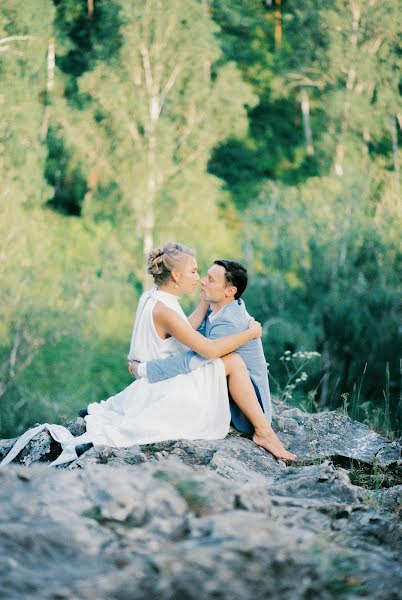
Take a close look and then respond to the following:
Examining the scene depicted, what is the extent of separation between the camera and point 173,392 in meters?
4.38

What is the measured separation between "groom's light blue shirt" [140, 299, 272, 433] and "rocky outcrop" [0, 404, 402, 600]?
156cm

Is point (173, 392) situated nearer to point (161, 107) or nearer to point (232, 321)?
point (232, 321)

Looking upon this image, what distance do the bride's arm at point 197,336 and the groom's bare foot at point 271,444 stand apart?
54 centimetres

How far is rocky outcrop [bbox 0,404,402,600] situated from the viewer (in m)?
1.75

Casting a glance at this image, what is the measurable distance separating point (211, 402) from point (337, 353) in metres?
7.12

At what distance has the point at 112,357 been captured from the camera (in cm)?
1742

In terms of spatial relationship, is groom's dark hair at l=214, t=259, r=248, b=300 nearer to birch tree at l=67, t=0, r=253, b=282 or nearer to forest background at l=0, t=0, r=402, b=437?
forest background at l=0, t=0, r=402, b=437

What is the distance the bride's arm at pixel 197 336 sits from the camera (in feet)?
14.1

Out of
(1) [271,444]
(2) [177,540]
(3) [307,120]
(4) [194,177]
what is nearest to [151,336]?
(1) [271,444]

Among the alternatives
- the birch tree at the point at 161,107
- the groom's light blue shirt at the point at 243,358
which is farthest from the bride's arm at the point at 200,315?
the birch tree at the point at 161,107

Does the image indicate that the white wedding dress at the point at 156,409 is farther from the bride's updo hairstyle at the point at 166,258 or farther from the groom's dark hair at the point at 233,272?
the groom's dark hair at the point at 233,272

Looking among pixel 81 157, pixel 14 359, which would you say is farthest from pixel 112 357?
pixel 81 157

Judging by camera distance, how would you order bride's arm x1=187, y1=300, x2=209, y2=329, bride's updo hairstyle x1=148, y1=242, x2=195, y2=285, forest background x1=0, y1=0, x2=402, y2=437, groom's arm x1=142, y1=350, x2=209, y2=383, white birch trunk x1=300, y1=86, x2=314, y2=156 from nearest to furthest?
groom's arm x1=142, y1=350, x2=209, y2=383 < bride's updo hairstyle x1=148, y1=242, x2=195, y2=285 < bride's arm x1=187, y1=300, x2=209, y2=329 < forest background x1=0, y1=0, x2=402, y2=437 < white birch trunk x1=300, y1=86, x2=314, y2=156

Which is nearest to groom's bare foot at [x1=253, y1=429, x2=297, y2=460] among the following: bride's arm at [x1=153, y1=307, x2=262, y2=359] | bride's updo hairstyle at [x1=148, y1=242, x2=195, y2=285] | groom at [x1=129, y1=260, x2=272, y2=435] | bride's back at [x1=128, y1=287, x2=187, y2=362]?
groom at [x1=129, y1=260, x2=272, y2=435]
